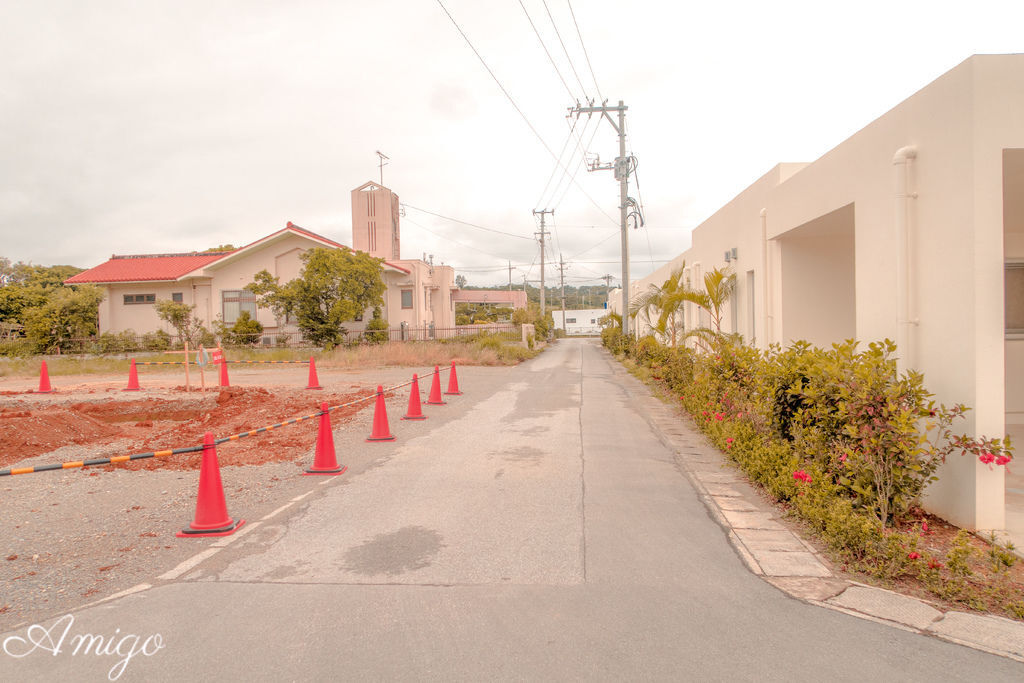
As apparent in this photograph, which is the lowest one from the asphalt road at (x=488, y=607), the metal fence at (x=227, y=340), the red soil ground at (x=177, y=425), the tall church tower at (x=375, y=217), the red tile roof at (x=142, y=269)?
the asphalt road at (x=488, y=607)

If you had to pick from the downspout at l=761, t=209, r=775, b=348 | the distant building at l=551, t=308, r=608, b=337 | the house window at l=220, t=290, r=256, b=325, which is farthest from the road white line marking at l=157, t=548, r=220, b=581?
the distant building at l=551, t=308, r=608, b=337

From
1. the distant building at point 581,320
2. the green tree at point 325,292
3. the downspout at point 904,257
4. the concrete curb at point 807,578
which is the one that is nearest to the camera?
the concrete curb at point 807,578

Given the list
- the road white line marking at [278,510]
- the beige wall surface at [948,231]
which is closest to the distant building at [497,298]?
the beige wall surface at [948,231]

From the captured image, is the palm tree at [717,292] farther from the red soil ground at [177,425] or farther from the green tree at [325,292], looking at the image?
the green tree at [325,292]

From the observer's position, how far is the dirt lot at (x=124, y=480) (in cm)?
502

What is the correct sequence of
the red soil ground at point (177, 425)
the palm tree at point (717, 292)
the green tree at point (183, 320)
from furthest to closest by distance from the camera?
the green tree at point (183, 320) < the palm tree at point (717, 292) < the red soil ground at point (177, 425)

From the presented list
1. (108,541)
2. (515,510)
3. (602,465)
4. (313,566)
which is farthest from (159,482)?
(602,465)

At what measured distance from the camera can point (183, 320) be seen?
32281 millimetres

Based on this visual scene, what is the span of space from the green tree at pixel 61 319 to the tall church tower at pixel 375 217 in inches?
565

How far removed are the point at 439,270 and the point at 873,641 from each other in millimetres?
39063

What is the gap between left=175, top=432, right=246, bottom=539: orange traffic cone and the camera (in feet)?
19.3

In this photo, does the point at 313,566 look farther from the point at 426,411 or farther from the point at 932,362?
the point at 426,411

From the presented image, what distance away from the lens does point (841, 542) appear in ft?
17.0

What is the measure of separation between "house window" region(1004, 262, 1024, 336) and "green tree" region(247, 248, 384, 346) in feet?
80.4
